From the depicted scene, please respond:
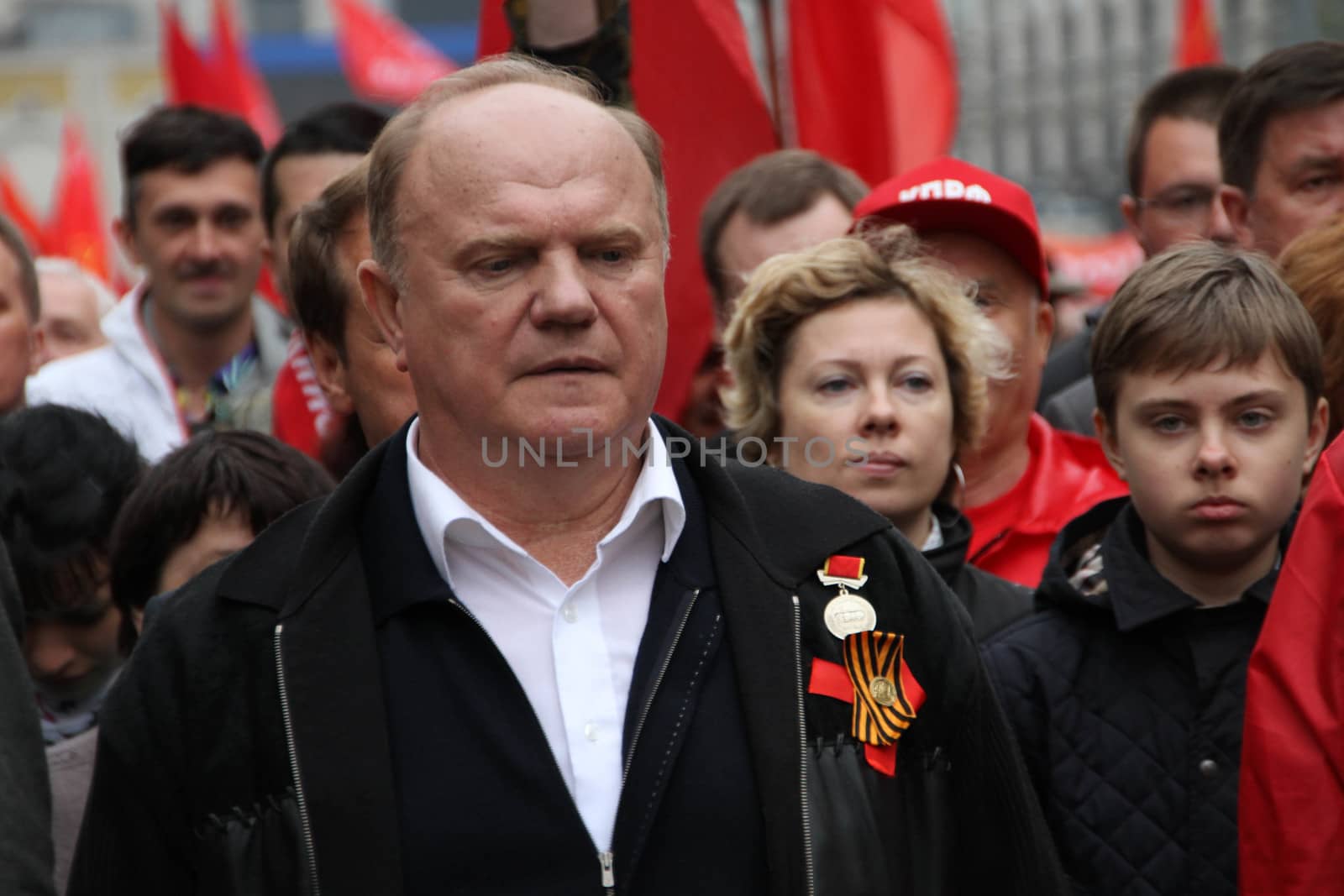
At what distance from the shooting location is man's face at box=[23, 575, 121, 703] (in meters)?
4.37

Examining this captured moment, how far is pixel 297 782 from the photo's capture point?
2.64 m

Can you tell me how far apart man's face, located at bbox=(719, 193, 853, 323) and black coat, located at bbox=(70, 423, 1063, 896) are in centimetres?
248

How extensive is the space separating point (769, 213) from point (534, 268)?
2599mm

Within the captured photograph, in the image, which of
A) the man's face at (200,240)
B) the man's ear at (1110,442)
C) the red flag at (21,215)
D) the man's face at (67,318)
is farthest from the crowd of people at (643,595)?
the red flag at (21,215)

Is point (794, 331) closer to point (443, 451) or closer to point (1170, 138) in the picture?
point (443, 451)

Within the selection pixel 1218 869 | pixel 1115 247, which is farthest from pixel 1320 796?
pixel 1115 247

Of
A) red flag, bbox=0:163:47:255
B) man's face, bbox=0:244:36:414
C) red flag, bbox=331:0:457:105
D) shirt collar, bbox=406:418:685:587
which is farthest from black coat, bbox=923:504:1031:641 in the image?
red flag, bbox=331:0:457:105

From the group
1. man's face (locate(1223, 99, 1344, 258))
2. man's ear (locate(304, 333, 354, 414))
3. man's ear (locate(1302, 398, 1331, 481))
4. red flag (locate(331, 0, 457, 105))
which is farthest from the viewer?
red flag (locate(331, 0, 457, 105))

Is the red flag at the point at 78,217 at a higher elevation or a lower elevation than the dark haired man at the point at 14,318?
higher

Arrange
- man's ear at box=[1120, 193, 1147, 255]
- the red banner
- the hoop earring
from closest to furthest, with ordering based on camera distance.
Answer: the hoop earring
man's ear at box=[1120, 193, 1147, 255]
the red banner

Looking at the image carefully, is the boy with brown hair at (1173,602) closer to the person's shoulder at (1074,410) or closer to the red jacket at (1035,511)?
the red jacket at (1035,511)

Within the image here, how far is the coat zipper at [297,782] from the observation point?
8.58 ft

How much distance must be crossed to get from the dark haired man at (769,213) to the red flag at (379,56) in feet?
39.0

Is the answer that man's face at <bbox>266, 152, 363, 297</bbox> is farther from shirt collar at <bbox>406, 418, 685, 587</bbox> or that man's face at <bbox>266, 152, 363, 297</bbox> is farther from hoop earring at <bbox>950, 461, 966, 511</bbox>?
shirt collar at <bbox>406, 418, 685, 587</bbox>
